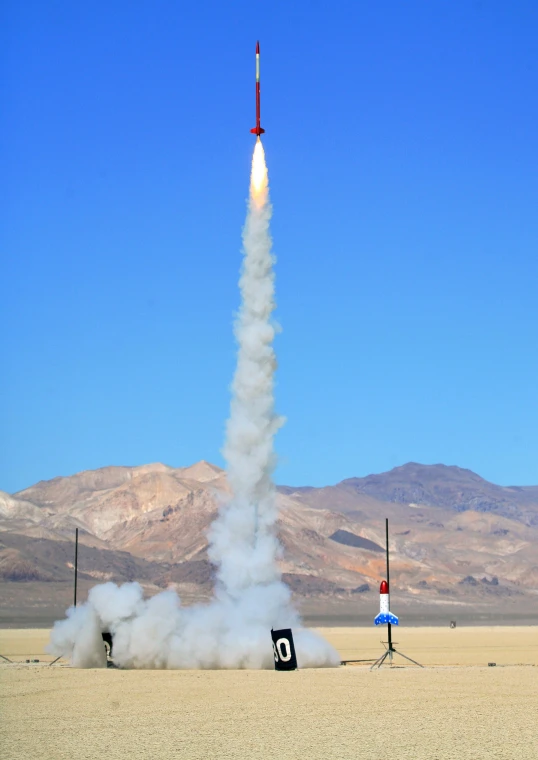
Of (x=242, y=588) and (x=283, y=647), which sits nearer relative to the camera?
(x=283, y=647)

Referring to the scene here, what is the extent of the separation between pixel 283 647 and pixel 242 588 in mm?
4021

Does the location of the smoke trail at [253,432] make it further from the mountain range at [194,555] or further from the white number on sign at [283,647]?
the mountain range at [194,555]

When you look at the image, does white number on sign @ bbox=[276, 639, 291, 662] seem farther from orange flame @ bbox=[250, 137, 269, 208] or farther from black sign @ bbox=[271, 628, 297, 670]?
orange flame @ bbox=[250, 137, 269, 208]

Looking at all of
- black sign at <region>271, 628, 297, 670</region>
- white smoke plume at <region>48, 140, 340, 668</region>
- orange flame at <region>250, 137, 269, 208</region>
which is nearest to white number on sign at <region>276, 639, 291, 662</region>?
black sign at <region>271, 628, 297, 670</region>

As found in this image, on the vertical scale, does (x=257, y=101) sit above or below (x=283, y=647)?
above

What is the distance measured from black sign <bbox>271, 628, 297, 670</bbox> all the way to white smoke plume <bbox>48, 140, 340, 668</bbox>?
1697 millimetres

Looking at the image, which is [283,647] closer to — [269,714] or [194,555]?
[269,714]

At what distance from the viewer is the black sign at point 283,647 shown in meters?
34.4

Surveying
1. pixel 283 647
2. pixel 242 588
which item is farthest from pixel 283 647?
pixel 242 588

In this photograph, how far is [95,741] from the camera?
69.7 ft

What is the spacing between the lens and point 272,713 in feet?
81.8

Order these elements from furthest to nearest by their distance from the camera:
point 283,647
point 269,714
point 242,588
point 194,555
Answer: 1. point 194,555
2. point 242,588
3. point 283,647
4. point 269,714

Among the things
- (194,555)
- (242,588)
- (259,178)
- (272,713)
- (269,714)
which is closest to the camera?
(269,714)

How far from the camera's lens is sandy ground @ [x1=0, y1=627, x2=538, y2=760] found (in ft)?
66.2
